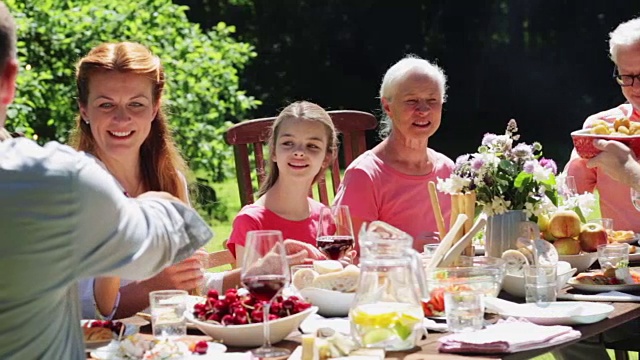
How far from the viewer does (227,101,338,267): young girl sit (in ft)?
14.3

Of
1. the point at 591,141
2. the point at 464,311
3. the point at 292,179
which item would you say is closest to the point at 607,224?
the point at 591,141

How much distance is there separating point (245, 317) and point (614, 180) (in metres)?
2.71

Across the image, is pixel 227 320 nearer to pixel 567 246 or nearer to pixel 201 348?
pixel 201 348

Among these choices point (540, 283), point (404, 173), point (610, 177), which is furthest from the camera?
point (404, 173)

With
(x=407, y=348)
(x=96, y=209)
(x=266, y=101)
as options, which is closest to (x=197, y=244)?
(x=96, y=209)

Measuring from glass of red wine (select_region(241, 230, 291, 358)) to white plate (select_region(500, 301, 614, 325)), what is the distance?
0.76m

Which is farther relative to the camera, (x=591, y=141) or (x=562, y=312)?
(x=591, y=141)

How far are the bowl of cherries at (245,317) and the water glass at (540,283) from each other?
767 millimetres

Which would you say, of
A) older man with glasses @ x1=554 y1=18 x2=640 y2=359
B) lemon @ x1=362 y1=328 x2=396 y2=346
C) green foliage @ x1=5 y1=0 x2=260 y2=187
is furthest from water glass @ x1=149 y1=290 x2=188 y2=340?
green foliage @ x1=5 y1=0 x2=260 y2=187

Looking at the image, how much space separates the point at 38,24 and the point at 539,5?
9.58 meters

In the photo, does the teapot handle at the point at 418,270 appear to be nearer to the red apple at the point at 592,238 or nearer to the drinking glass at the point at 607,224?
the red apple at the point at 592,238

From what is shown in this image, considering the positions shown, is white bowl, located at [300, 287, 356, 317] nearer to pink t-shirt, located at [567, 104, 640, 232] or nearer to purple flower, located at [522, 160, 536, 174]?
purple flower, located at [522, 160, 536, 174]

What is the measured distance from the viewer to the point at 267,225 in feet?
14.4

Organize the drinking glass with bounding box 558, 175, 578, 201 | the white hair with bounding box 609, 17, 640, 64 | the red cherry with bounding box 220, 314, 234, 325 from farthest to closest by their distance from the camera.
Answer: the white hair with bounding box 609, 17, 640, 64 < the drinking glass with bounding box 558, 175, 578, 201 < the red cherry with bounding box 220, 314, 234, 325
